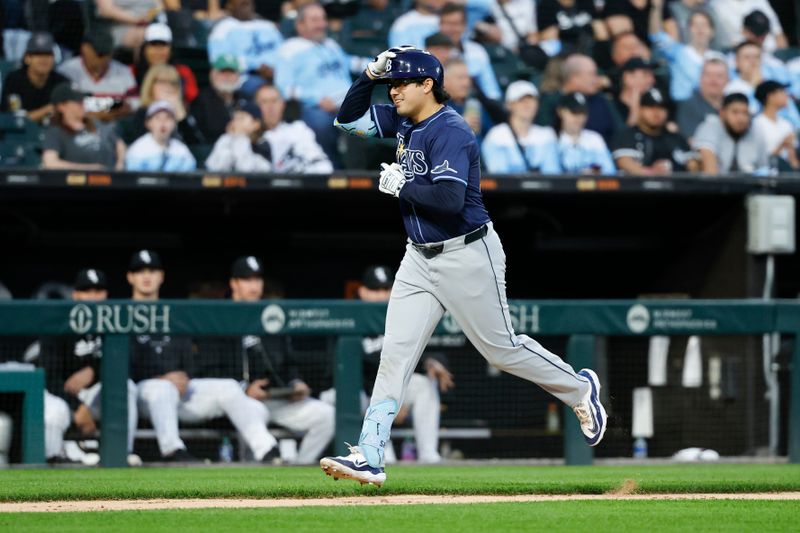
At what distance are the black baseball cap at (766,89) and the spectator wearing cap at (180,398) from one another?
18.5 ft

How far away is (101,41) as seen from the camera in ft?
33.7

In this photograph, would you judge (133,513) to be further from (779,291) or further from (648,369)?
(779,291)

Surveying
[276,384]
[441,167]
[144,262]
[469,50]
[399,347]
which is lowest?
[276,384]

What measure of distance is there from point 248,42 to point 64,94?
1580 mm

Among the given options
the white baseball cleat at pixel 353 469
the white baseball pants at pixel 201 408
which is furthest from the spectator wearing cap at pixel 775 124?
the white baseball cleat at pixel 353 469

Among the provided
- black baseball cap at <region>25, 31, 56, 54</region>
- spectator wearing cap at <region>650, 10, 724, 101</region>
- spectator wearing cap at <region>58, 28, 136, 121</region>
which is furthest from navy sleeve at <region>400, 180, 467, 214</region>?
spectator wearing cap at <region>650, 10, 724, 101</region>

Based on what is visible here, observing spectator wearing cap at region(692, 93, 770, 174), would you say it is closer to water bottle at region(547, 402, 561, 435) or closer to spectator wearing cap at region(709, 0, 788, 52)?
spectator wearing cap at region(709, 0, 788, 52)

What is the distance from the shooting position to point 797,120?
37.2 feet

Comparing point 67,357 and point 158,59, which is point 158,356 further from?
point 158,59

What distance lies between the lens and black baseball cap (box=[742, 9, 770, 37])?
11.9 m

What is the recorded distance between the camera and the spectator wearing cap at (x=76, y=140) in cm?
953

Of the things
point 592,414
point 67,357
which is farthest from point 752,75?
point 592,414

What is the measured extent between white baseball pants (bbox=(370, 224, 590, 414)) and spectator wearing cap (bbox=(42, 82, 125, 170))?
4848 millimetres

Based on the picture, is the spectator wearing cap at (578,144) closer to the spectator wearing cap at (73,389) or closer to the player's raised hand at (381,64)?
the spectator wearing cap at (73,389)
